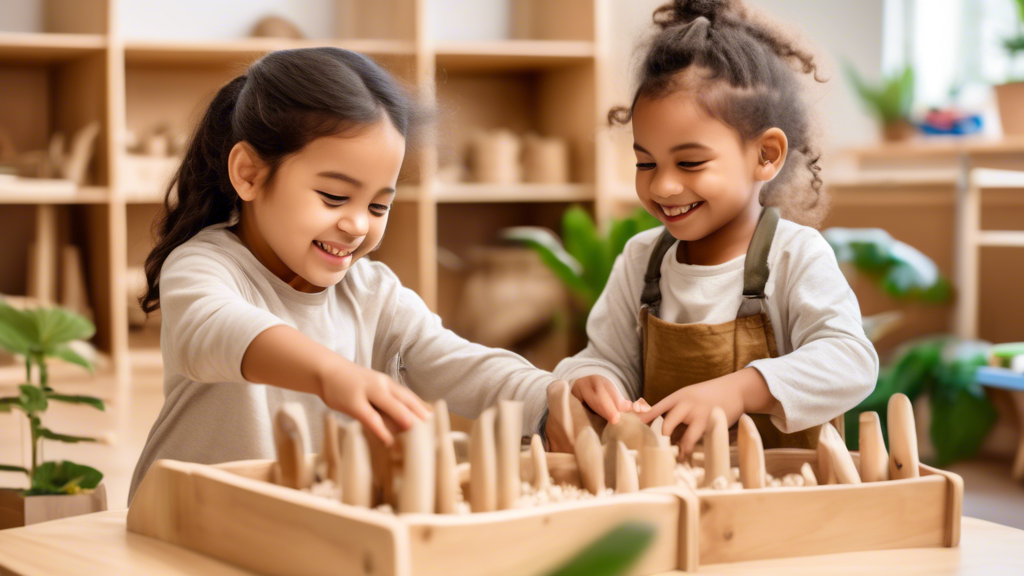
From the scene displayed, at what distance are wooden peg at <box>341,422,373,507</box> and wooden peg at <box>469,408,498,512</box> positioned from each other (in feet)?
0.21

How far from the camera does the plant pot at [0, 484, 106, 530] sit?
2.92ft

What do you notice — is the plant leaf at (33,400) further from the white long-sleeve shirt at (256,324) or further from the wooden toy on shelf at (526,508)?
the wooden toy on shelf at (526,508)

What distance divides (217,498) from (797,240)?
639 millimetres

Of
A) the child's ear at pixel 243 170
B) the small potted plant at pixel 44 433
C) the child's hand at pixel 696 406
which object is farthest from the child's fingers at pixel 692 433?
the small potted plant at pixel 44 433

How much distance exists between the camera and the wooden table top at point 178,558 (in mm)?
585

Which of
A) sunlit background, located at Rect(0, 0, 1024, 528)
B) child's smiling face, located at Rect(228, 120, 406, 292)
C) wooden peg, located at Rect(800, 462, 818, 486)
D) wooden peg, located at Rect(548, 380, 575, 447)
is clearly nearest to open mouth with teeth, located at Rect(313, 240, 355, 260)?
child's smiling face, located at Rect(228, 120, 406, 292)

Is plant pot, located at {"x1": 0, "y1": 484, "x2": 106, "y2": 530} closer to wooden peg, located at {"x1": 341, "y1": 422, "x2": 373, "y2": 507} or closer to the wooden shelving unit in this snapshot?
wooden peg, located at {"x1": 341, "y1": 422, "x2": 373, "y2": 507}

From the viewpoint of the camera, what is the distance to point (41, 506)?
0.89 meters

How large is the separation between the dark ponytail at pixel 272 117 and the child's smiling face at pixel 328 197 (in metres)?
0.02

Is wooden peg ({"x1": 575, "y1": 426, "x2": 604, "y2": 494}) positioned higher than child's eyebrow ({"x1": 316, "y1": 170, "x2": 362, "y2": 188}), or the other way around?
child's eyebrow ({"x1": 316, "y1": 170, "x2": 362, "y2": 188})

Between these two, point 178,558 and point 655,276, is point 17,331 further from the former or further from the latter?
point 655,276

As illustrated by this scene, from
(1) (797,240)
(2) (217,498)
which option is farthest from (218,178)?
(1) (797,240)

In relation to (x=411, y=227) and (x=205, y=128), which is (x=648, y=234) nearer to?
(x=205, y=128)

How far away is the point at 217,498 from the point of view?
594mm
